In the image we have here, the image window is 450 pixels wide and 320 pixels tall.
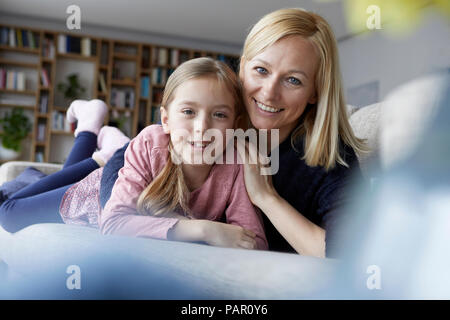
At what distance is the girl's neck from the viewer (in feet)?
2.39

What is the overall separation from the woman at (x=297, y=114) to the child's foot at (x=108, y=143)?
417 millimetres

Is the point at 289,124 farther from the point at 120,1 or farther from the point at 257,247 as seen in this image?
the point at 120,1

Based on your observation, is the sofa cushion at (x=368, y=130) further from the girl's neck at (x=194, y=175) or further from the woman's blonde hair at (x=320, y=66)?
the girl's neck at (x=194, y=175)

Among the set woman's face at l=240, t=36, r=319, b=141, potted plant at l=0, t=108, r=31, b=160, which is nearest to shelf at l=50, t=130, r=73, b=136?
potted plant at l=0, t=108, r=31, b=160

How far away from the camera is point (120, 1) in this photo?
0.67 metres

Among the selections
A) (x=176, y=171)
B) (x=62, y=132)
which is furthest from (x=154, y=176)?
(x=62, y=132)

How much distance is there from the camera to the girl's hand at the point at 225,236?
0.60 m

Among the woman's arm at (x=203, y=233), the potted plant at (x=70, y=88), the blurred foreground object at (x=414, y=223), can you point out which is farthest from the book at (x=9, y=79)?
the blurred foreground object at (x=414, y=223)

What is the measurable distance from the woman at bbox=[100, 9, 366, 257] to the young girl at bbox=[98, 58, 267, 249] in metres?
0.04

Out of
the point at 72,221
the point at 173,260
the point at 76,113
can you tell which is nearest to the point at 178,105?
the point at 173,260

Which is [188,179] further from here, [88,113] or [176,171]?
[88,113]

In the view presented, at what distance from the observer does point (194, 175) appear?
0.74 metres

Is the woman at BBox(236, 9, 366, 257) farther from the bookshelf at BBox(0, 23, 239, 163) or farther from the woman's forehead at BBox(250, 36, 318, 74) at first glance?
the bookshelf at BBox(0, 23, 239, 163)

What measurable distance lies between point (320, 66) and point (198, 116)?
0.87 feet
